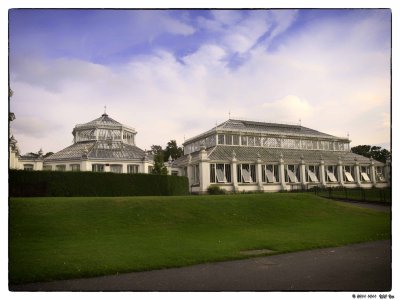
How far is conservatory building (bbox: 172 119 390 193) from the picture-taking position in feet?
131

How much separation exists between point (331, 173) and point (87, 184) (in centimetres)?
3144

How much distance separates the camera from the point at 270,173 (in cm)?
4169

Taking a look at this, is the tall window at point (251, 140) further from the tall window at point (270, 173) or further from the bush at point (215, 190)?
the bush at point (215, 190)

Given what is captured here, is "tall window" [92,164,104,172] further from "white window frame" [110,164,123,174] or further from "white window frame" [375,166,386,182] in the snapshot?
"white window frame" [375,166,386,182]

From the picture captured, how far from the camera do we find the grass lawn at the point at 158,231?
9805 millimetres

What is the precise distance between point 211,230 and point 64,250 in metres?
7.15

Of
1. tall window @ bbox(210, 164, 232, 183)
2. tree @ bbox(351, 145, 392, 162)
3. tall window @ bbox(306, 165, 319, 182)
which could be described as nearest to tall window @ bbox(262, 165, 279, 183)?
tall window @ bbox(306, 165, 319, 182)

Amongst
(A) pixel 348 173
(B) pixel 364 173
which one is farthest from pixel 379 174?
(A) pixel 348 173

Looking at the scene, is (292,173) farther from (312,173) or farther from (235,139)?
(235,139)

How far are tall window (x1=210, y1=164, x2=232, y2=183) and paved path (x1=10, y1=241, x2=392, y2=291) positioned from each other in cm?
2890

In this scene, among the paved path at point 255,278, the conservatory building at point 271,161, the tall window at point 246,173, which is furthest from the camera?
the tall window at point 246,173

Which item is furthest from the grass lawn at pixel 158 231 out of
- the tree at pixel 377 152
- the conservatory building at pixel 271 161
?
the conservatory building at pixel 271 161
